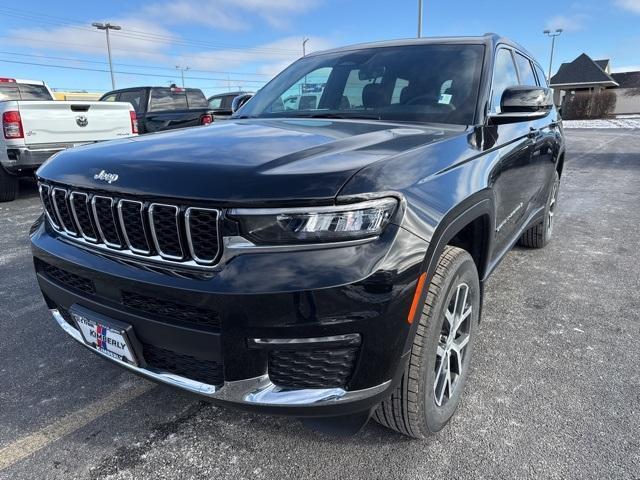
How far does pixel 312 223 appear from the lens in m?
1.56

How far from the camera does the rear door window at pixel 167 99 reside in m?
11.1

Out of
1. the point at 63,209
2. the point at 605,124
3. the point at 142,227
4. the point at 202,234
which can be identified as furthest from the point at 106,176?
the point at 605,124

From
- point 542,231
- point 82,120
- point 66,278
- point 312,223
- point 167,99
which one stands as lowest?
point 542,231

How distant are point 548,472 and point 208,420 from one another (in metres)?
1.49

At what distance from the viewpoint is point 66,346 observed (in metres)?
3.01

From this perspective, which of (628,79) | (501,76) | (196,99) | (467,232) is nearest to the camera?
(467,232)

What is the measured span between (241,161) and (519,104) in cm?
163

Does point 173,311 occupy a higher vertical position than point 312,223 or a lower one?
lower

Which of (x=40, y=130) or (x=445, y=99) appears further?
(x=40, y=130)

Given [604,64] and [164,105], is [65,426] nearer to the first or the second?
[164,105]

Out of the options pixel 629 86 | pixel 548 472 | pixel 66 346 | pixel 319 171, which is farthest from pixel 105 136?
pixel 629 86

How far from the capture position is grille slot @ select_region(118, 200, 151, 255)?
178 centimetres

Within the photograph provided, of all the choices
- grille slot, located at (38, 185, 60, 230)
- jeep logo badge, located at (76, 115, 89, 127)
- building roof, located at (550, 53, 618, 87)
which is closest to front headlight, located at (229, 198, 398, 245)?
grille slot, located at (38, 185, 60, 230)

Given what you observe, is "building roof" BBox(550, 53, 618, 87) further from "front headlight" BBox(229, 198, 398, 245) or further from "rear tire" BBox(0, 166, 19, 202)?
"front headlight" BBox(229, 198, 398, 245)
